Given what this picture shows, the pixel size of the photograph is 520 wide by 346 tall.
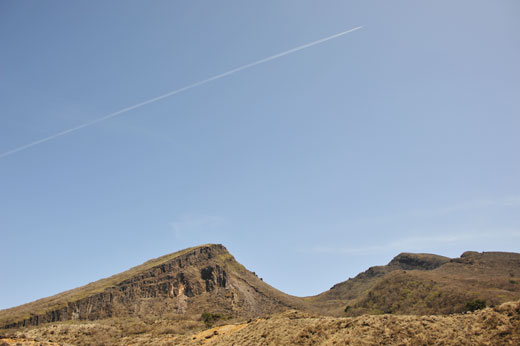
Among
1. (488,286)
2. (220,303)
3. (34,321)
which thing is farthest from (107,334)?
(488,286)

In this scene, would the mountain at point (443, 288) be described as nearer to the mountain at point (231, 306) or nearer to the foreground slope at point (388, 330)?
the mountain at point (231, 306)

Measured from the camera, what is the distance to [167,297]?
8875cm

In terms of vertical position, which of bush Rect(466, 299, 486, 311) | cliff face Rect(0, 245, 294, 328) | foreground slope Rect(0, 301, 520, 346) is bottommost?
bush Rect(466, 299, 486, 311)

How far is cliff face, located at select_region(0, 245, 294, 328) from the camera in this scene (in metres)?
73.1

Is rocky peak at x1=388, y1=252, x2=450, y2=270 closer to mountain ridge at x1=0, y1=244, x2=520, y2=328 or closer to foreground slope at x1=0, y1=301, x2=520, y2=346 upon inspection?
mountain ridge at x1=0, y1=244, x2=520, y2=328

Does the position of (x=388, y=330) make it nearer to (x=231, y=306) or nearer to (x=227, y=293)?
(x=231, y=306)

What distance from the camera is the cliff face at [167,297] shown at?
73125 millimetres

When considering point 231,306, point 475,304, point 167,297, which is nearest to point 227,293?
point 231,306

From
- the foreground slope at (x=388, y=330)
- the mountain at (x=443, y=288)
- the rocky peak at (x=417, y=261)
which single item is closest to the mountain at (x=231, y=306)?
the foreground slope at (x=388, y=330)

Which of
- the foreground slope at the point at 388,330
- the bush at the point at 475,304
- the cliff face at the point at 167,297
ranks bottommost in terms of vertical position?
the bush at the point at 475,304

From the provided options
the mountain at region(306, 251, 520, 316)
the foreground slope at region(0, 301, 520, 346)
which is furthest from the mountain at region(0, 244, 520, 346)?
the mountain at region(306, 251, 520, 316)

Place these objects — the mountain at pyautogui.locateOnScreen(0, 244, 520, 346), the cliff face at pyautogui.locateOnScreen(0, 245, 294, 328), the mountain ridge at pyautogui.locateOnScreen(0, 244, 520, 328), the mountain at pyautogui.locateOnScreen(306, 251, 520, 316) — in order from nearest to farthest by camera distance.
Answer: the mountain at pyautogui.locateOnScreen(0, 244, 520, 346), the mountain at pyautogui.locateOnScreen(306, 251, 520, 316), the mountain ridge at pyautogui.locateOnScreen(0, 244, 520, 328), the cliff face at pyautogui.locateOnScreen(0, 245, 294, 328)

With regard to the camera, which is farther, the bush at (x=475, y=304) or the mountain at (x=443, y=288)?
the mountain at (x=443, y=288)

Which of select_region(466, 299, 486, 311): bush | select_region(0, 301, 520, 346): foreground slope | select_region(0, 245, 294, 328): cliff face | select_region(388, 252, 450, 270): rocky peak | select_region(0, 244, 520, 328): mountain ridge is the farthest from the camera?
select_region(388, 252, 450, 270): rocky peak
